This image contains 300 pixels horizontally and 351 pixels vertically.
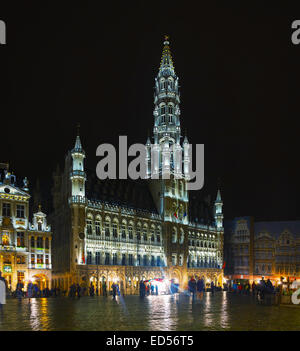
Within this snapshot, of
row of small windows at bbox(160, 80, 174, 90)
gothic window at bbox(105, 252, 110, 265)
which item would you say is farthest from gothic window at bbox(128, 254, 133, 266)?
row of small windows at bbox(160, 80, 174, 90)

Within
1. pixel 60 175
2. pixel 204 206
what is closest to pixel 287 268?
pixel 204 206

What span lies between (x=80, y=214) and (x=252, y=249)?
4308 centimetres

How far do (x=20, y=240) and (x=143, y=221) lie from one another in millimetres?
23782

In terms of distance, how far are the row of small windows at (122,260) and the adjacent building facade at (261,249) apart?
24.9 metres

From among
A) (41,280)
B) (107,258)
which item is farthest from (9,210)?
(107,258)

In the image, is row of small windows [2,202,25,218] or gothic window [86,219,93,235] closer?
row of small windows [2,202,25,218]

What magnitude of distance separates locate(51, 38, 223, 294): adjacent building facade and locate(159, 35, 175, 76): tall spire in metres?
0.17

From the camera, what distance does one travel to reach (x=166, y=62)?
8575 centimetres

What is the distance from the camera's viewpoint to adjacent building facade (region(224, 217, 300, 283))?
287 ft

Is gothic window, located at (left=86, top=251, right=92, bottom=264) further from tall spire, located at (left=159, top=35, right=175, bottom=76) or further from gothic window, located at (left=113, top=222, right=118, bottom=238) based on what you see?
tall spire, located at (left=159, top=35, right=175, bottom=76)

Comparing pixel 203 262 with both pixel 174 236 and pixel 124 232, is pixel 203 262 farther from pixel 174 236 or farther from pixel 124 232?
pixel 124 232
